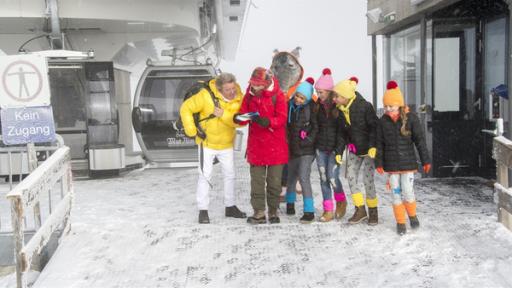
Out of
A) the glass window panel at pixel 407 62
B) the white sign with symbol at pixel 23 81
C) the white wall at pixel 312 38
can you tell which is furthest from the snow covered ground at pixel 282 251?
the white wall at pixel 312 38

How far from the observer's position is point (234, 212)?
259 inches

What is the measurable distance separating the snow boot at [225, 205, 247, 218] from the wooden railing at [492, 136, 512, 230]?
2.60 metres

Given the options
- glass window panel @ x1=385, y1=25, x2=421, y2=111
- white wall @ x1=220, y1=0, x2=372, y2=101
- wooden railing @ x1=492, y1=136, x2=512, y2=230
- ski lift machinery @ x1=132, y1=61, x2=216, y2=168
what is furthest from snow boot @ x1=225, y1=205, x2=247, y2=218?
white wall @ x1=220, y1=0, x2=372, y2=101

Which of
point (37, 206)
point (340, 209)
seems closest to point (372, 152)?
point (340, 209)

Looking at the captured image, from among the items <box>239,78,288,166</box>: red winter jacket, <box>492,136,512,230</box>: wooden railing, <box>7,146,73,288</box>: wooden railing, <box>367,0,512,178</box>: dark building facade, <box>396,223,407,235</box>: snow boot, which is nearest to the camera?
<box>7,146,73,288</box>: wooden railing

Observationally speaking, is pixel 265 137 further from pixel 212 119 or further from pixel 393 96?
pixel 393 96

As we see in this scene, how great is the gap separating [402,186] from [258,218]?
58.8 inches

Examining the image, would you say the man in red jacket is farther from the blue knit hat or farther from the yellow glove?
the yellow glove

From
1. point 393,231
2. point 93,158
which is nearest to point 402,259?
point 393,231

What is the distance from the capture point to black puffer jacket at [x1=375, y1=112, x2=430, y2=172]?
220 inches

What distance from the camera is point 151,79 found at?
458 inches

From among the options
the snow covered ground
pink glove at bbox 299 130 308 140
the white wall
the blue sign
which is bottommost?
the snow covered ground

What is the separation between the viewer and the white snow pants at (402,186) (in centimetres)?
566

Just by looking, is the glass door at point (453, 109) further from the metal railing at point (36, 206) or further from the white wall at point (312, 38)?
the white wall at point (312, 38)
